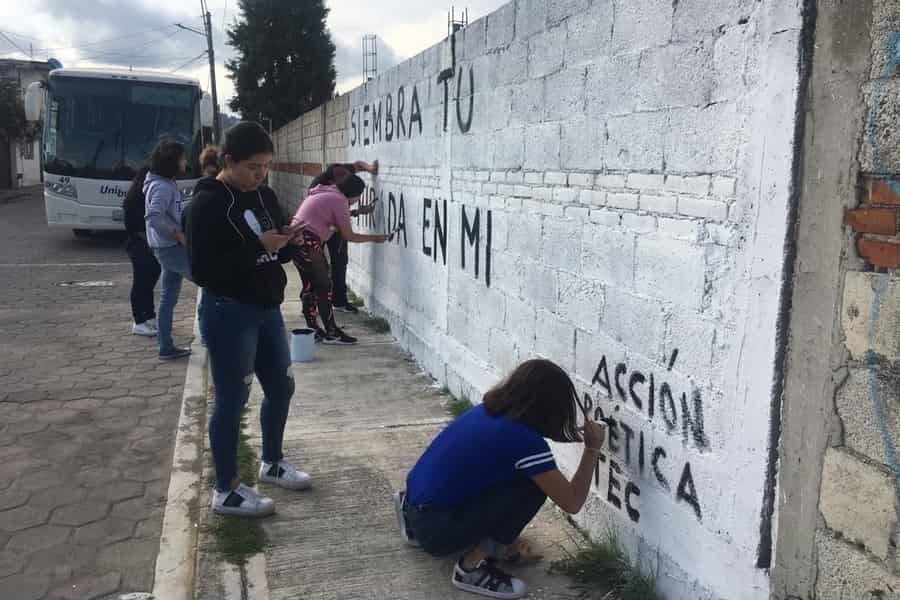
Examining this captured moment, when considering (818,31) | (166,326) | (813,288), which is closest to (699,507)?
(813,288)

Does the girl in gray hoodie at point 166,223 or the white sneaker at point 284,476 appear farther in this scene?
the girl in gray hoodie at point 166,223

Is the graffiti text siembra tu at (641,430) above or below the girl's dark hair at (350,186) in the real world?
below

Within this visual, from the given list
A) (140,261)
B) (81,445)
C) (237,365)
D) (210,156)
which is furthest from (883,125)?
(140,261)

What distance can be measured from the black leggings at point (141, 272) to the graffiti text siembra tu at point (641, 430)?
17.0 ft

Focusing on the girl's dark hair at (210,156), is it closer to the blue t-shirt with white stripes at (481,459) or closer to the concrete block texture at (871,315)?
the blue t-shirt with white stripes at (481,459)

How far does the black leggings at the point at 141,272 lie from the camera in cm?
727

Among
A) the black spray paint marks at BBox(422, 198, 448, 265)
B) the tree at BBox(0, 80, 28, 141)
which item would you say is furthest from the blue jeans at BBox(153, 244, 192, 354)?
the tree at BBox(0, 80, 28, 141)

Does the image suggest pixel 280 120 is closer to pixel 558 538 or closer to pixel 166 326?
pixel 166 326

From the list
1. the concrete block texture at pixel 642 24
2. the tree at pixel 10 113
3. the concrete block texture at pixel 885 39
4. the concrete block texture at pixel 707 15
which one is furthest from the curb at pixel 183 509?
the tree at pixel 10 113

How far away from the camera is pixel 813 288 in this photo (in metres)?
2.12

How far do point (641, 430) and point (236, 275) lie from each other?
185cm

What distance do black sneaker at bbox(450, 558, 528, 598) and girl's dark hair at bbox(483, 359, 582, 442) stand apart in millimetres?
571

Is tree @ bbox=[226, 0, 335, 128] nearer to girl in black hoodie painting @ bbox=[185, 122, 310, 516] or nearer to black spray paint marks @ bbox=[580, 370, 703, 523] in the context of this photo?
girl in black hoodie painting @ bbox=[185, 122, 310, 516]

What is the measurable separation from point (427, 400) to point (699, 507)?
9.94 feet
